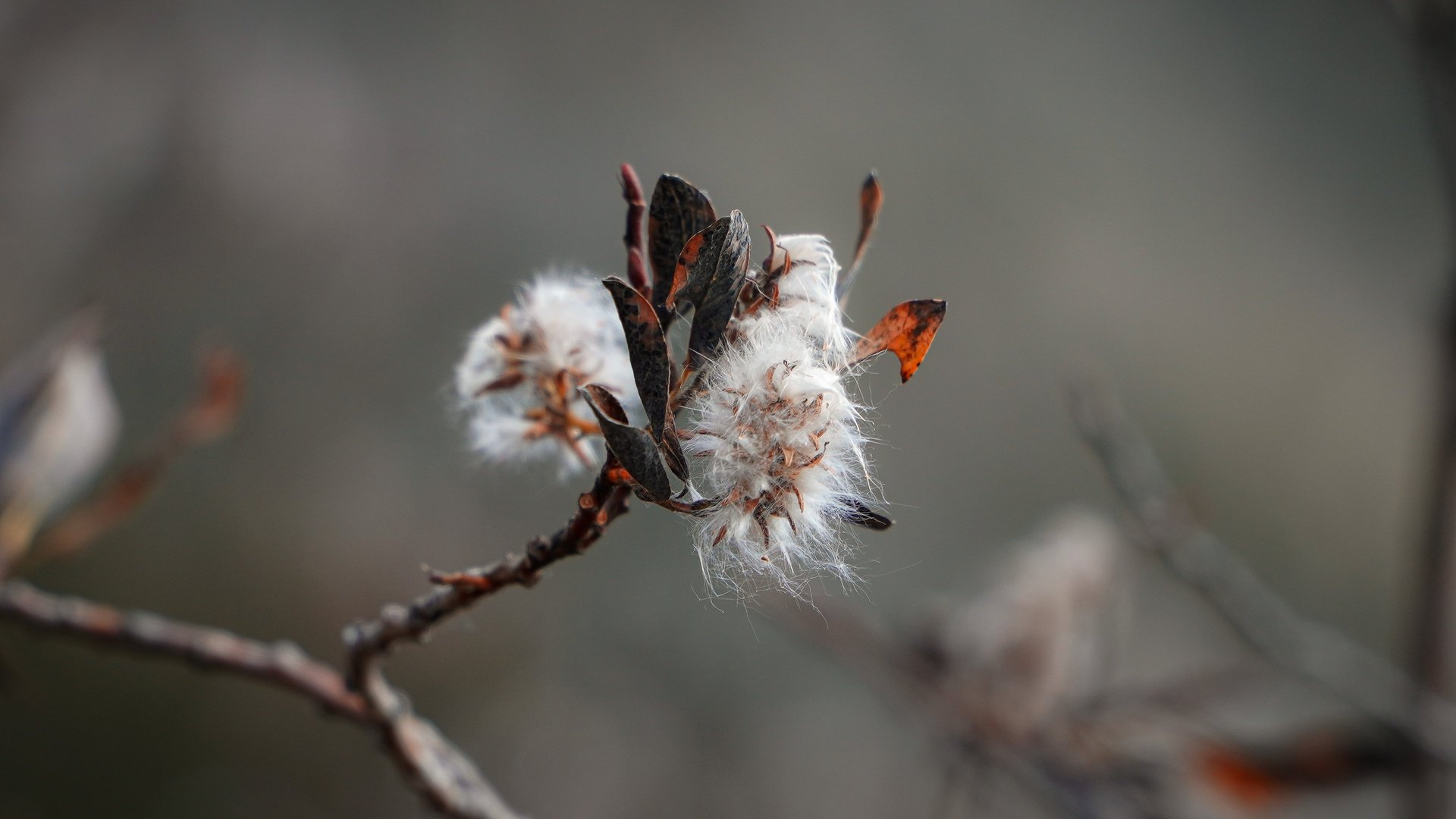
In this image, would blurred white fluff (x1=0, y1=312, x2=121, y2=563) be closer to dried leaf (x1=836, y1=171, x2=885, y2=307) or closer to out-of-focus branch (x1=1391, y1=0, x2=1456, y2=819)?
dried leaf (x1=836, y1=171, x2=885, y2=307)

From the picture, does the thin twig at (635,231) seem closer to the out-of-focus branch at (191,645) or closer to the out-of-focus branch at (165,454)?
the out-of-focus branch at (191,645)

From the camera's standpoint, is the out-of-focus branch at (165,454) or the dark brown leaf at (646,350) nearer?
the dark brown leaf at (646,350)

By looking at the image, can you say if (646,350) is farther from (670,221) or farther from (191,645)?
(191,645)

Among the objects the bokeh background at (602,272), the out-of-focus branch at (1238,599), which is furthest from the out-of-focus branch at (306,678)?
the out-of-focus branch at (1238,599)

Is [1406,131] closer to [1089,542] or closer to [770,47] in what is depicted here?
[770,47]

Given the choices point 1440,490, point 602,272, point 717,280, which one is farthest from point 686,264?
point 602,272

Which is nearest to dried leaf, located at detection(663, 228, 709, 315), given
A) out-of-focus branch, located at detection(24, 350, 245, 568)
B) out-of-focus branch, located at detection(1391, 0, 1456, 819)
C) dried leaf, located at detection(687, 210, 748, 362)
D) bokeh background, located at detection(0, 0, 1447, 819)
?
dried leaf, located at detection(687, 210, 748, 362)

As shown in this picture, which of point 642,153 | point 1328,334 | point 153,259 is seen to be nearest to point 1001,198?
point 642,153
